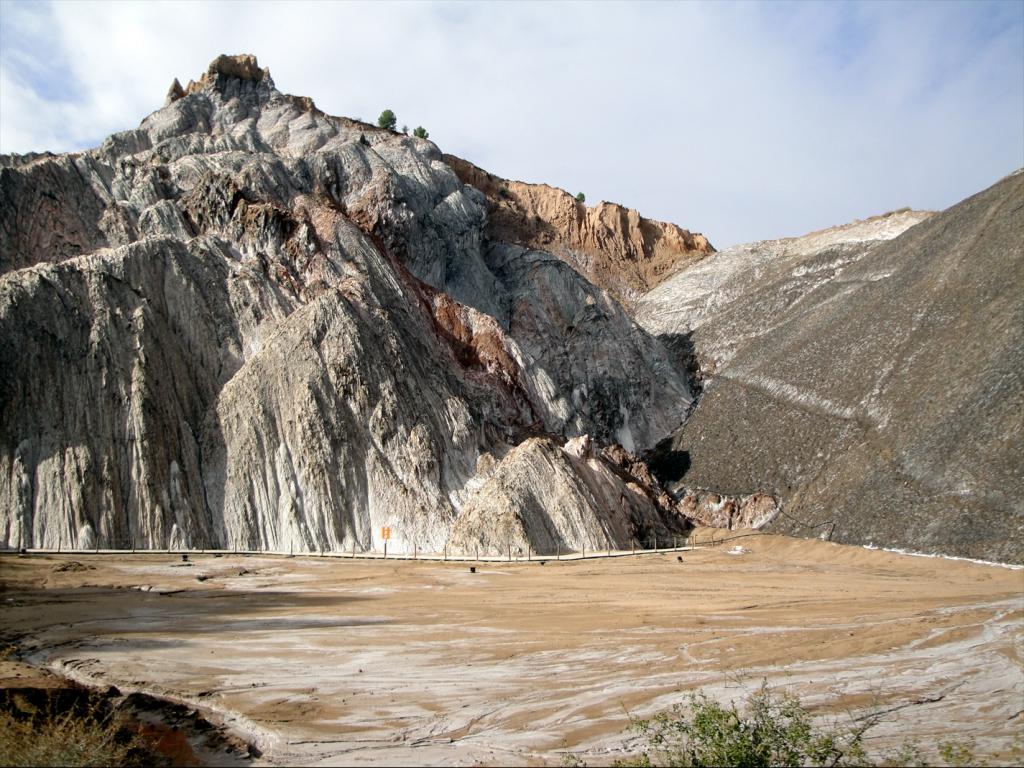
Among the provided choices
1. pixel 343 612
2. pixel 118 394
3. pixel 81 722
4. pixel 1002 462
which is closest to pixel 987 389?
pixel 1002 462

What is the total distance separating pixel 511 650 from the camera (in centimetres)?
1526

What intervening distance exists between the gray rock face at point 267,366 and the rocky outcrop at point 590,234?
1517 cm

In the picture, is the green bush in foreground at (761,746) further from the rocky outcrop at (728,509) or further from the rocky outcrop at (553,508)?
the rocky outcrop at (728,509)

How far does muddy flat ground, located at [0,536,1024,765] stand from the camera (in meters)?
11.0

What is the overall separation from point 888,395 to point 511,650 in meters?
27.7

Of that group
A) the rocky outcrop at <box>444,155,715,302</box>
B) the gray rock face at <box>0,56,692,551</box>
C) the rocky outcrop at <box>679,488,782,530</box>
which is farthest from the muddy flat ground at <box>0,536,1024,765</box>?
the rocky outcrop at <box>444,155,715,302</box>

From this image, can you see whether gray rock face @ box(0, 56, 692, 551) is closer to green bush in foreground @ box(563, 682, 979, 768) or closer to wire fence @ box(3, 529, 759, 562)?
wire fence @ box(3, 529, 759, 562)

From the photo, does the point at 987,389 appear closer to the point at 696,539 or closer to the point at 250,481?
the point at 696,539

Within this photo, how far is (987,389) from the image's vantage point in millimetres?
31562

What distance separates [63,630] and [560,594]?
12.0m

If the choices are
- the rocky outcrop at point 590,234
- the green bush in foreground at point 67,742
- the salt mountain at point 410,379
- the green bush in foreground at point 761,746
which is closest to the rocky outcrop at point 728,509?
the salt mountain at point 410,379

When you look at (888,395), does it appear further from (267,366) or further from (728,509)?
(267,366)

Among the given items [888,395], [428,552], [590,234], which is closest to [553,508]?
[428,552]

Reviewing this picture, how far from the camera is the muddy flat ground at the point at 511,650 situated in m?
11.0
